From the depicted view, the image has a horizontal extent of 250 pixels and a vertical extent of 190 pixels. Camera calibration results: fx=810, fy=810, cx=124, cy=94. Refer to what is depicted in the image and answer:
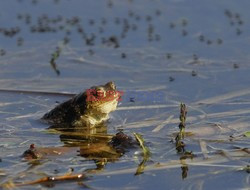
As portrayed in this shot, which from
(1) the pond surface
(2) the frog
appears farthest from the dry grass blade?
(2) the frog

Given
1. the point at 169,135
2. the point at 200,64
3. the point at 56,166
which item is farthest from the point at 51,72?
the point at 56,166

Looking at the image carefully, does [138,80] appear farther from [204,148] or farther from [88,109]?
[204,148]

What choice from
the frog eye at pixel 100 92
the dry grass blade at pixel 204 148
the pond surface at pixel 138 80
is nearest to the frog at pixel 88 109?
the frog eye at pixel 100 92

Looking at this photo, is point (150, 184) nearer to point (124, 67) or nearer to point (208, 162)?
point (208, 162)

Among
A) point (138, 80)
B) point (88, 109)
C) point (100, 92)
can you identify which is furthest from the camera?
point (138, 80)

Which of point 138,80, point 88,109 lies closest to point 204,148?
point 88,109
